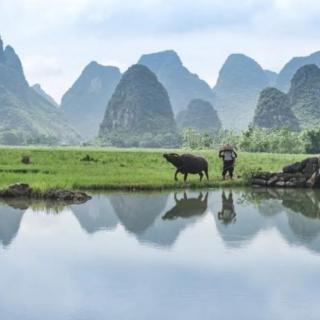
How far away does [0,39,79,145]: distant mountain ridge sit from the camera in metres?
110

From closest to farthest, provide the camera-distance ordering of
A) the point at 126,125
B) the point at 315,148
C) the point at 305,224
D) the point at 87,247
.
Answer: the point at 87,247
the point at 305,224
the point at 315,148
the point at 126,125

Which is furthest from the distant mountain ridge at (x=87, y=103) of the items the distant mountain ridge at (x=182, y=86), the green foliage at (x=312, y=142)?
the green foliage at (x=312, y=142)

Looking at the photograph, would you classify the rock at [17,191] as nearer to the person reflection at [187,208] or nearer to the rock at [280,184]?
the person reflection at [187,208]

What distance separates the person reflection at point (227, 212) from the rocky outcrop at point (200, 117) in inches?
3866

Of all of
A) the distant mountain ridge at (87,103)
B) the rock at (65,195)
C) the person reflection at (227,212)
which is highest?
the distant mountain ridge at (87,103)

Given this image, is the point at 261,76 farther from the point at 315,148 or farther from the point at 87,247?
the point at 87,247

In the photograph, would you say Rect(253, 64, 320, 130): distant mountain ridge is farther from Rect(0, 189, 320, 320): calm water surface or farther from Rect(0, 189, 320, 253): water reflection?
Rect(0, 189, 320, 320): calm water surface

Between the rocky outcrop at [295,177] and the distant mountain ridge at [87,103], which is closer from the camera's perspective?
the rocky outcrop at [295,177]

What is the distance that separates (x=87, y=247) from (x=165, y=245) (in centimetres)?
104

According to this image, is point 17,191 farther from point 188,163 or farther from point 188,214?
point 188,163

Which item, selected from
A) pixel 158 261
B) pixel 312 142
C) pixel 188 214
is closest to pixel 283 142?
pixel 312 142

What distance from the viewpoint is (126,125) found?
101 metres

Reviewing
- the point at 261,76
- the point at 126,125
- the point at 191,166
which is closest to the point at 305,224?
the point at 191,166

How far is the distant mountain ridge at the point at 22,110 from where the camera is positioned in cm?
11031
